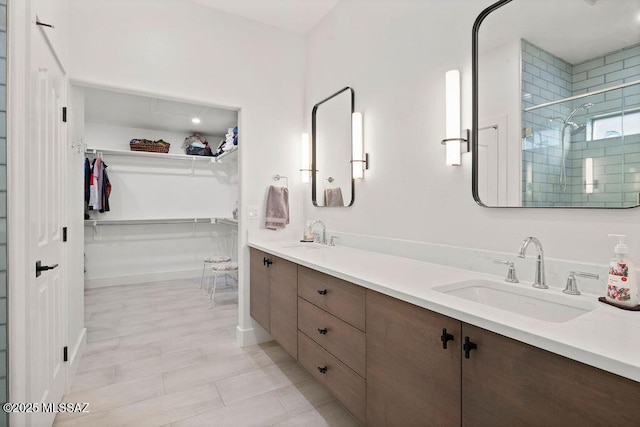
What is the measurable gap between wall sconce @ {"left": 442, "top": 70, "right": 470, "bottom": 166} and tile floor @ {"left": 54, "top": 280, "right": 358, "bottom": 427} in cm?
153

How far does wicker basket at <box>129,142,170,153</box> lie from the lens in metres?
4.77

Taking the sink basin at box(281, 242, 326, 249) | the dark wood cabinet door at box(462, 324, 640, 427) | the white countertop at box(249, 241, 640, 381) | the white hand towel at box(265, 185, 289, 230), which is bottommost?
the dark wood cabinet door at box(462, 324, 640, 427)

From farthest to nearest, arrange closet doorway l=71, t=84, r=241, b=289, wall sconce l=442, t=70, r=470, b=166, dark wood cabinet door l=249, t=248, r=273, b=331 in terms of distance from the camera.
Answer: closet doorway l=71, t=84, r=241, b=289 < dark wood cabinet door l=249, t=248, r=273, b=331 < wall sconce l=442, t=70, r=470, b=166

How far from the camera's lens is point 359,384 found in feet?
4.77

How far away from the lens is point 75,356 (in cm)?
230

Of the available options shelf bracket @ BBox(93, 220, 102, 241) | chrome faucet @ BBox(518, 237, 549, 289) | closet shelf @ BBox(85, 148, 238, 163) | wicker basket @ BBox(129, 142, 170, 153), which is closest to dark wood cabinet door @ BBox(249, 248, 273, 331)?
chrome faucet @ BBox(518, 237, 549, 289)

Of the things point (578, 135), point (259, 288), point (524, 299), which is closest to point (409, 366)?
point (524, 299)

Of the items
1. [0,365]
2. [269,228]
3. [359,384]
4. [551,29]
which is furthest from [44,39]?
[551,29]

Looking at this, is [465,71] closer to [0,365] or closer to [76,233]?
[0,365]

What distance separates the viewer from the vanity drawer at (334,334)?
1461mm

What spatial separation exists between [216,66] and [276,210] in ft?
4.24

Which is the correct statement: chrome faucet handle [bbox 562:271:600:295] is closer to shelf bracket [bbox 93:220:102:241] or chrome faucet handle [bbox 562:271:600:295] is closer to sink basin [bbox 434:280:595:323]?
sink basin [bbox 434:280:595:323]

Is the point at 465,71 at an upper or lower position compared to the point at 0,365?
upper

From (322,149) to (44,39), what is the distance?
6.22 feet
